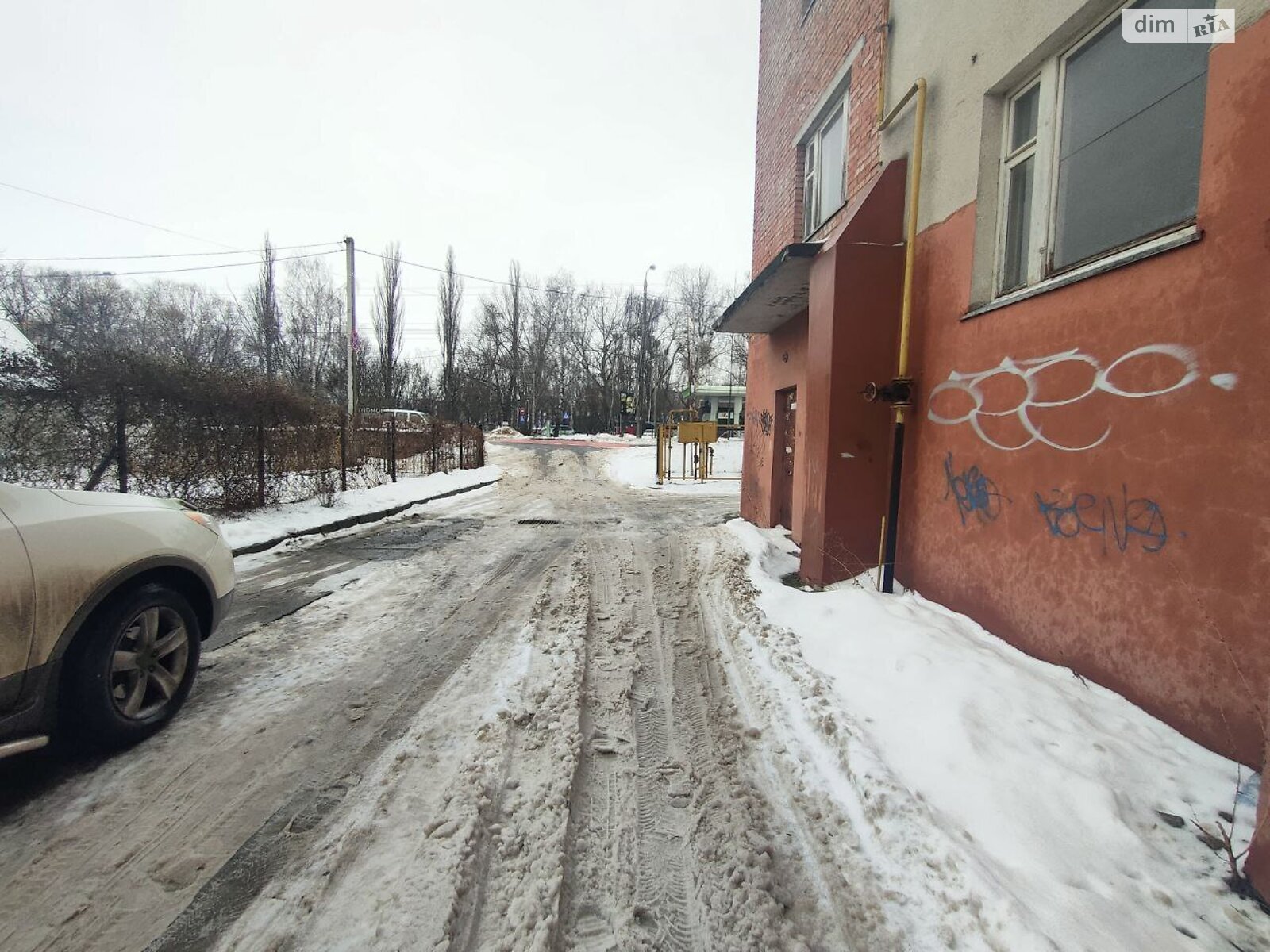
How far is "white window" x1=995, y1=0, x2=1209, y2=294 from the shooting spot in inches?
109

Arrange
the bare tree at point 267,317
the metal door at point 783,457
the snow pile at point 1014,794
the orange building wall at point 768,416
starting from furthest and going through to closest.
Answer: the bare tree at point 267,317 → the metal door at point 783,457 → the orange building wall at point 768,416 → the snow pile at point 1014,794

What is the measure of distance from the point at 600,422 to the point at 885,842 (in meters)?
54.9

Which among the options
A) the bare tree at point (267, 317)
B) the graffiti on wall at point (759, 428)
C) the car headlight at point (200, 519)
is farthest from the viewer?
the bare tree at point (267, 317)

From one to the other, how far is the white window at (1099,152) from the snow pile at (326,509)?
8.25 meters

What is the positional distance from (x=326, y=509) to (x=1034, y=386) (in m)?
9.98

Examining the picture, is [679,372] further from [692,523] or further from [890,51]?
[890,51]

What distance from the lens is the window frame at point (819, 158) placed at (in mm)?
6336

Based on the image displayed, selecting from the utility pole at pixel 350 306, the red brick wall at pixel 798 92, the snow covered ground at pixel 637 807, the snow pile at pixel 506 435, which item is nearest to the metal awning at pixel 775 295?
the red brick wall at pixel 798 92

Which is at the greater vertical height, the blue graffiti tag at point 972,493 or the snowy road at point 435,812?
the blue graffiti tag at point 972,493

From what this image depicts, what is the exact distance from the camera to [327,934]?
1.71 m

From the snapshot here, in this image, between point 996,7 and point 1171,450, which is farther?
point 996,7

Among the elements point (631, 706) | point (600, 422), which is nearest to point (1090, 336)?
point (631, 706)

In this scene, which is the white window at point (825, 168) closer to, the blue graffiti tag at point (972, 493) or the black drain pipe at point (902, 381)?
the black drain pipe at point (902, 381)

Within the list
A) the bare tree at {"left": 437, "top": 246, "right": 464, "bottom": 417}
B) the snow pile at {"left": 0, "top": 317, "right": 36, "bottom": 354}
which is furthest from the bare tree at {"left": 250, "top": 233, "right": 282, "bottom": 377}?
the snow pile at {"left": 0, "top": 317, "right": 36, "bottom": 354}
